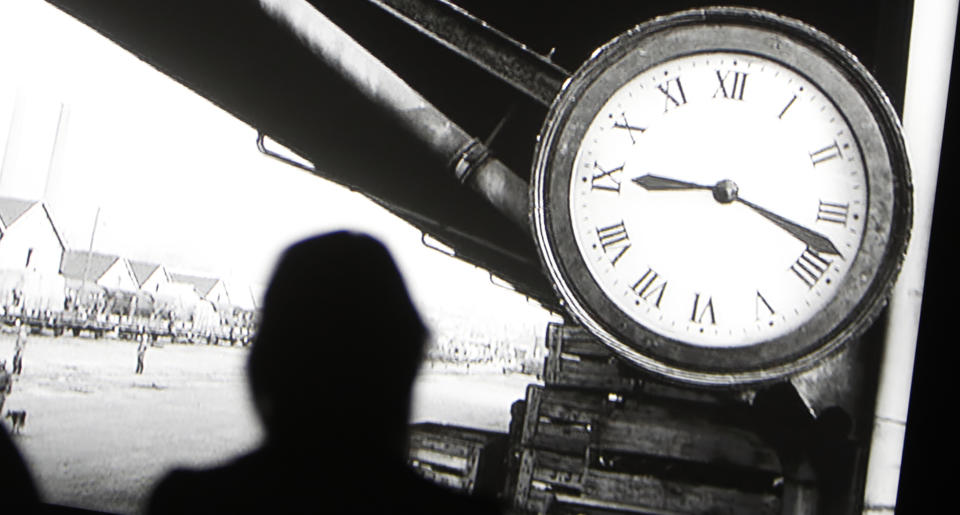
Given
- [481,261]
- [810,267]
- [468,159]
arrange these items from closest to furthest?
[810,267]
[468,159]
[481,261]

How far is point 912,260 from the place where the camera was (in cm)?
112

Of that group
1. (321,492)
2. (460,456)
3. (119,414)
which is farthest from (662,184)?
(119,414)

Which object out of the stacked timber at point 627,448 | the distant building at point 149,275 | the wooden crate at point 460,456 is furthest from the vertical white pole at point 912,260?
the distant building at point 149,275

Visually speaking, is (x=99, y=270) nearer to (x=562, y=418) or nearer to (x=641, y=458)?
(x=562, y=418)

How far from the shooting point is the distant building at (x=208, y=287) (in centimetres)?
154

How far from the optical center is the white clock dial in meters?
0.91

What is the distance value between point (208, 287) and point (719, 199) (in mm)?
1046

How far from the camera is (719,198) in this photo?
96cm

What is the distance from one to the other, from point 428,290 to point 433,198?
27cm

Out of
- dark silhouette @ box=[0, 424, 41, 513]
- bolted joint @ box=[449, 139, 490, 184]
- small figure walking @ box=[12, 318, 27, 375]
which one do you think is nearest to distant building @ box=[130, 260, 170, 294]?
small figure walking @ box=[12, 318, 27, 375]

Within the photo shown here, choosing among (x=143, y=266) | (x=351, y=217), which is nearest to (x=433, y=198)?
(x=351, y=217)

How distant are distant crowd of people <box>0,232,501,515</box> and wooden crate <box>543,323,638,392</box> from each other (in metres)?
0.25

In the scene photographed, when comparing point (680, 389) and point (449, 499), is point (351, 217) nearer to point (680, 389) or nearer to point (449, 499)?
point (449, 499)

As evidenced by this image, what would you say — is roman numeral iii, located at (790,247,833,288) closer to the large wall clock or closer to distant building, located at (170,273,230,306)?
the large wall clock
